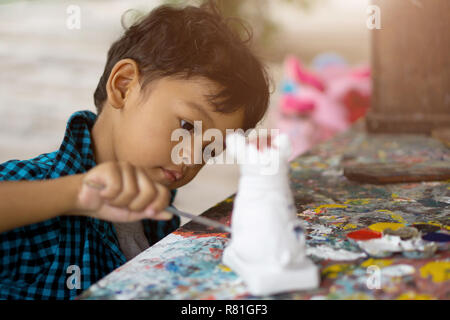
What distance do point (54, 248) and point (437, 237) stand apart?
2.36ft

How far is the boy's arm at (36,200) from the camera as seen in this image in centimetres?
77

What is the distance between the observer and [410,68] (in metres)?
2.17

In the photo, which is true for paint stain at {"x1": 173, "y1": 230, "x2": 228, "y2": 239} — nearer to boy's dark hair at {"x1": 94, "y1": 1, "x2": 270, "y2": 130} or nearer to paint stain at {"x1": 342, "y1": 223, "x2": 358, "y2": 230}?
paint stain at {"x1": 342, "y1": 223, "x2": 358, "y2": 230}

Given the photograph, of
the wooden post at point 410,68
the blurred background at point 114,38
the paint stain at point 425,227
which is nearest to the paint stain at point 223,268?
the paint stain at point 425,227

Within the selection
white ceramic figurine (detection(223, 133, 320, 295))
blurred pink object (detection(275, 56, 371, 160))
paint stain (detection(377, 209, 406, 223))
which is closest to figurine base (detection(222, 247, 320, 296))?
white ceramic figurine (detection(223, 133, 320, 295))

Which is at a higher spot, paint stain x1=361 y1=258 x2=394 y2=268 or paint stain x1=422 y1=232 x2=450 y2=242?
paint stain x1=422 y1=232 x2=450 y2=242

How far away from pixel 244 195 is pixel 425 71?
1767 mm

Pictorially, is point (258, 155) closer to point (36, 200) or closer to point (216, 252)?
point (216, 252)

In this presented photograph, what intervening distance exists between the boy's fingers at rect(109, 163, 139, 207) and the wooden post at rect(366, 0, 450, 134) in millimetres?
1631

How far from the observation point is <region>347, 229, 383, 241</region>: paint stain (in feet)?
2.68

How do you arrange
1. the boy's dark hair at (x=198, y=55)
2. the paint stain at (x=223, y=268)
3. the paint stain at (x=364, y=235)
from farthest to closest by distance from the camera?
1. the boy's dark hair at (x=198, y=55)
2. the paint stain at (x=364, y=235)
3. the paint stain at (x=223, y=268)

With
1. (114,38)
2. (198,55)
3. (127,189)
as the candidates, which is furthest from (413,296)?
(114,38)

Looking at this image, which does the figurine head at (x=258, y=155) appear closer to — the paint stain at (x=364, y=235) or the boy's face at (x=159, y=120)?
the paint stain at (x=364, y=235)

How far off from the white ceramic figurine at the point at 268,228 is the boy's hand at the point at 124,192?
0.14 meters
